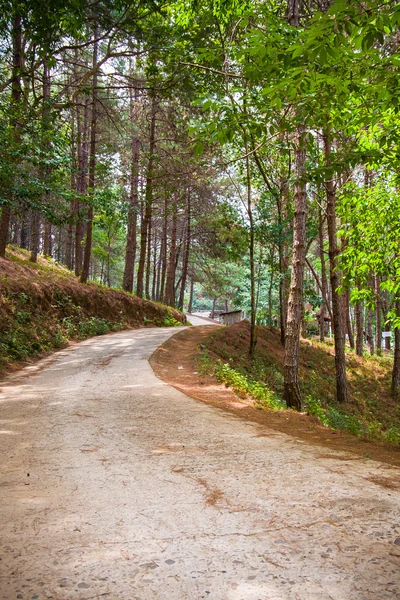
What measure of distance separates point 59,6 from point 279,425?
7.87 metres

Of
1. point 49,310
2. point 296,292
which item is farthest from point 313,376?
point 49,310

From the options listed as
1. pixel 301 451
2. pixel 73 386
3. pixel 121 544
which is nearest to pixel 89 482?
pixel 121 544

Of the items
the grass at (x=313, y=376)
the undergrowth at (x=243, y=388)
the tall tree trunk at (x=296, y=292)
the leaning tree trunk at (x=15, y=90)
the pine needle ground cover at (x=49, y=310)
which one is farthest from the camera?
the pine needle ground cover at (x=49, y=310)

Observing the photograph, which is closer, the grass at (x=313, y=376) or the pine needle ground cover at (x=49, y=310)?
the grass at (x=313, y=376)

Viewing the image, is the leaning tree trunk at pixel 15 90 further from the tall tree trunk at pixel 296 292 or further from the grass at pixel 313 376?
the grass at pixel 313 376

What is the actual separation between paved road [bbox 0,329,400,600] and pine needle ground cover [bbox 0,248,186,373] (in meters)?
6.48

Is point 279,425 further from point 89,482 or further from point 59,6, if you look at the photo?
point 59,6

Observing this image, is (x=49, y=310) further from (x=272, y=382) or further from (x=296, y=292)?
(x=296, y=292)

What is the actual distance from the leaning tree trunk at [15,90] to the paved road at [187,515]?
6.97 meters

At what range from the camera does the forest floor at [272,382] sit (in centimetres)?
478

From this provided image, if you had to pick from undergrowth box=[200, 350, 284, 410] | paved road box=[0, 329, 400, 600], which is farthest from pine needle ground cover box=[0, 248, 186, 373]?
paved road box=[0, 329, 400, 600]

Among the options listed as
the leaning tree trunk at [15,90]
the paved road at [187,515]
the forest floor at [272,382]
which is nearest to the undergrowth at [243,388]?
the forest floor at [272,382]

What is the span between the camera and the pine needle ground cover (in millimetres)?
11289

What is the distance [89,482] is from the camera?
3074mm
